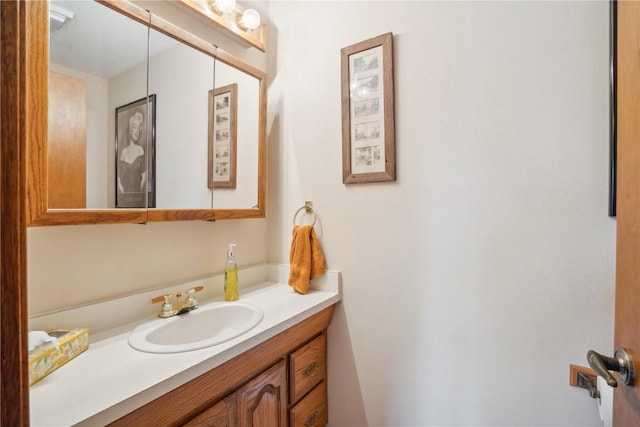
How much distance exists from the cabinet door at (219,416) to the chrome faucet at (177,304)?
392 mm

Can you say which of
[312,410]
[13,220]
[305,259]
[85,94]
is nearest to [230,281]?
[305,259]

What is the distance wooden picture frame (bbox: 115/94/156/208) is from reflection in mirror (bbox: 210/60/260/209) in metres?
0.27

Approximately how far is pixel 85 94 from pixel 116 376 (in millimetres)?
829

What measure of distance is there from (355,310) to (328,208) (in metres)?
0.51

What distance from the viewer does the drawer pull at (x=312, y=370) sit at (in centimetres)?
122

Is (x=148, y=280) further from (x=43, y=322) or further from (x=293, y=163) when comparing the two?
(x=293, y=163)

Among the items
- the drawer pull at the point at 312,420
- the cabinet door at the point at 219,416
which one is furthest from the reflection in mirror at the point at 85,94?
the drawer pull at the point at 312,420

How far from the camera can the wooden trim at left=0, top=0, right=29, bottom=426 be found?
0.33 metres

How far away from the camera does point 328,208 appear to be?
1395mm

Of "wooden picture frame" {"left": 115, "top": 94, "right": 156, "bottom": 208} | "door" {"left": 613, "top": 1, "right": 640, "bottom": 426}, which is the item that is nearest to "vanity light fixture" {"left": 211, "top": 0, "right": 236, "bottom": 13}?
"wooden picture frame" {"left": 115, "top": 94, "right": 156, "bottom": 208}

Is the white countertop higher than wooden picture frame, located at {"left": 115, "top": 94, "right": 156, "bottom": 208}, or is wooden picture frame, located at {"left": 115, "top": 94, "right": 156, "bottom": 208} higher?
wooden picture frame, located at {"left": 115, "top": 94, "right": 156, "bottom": 208}

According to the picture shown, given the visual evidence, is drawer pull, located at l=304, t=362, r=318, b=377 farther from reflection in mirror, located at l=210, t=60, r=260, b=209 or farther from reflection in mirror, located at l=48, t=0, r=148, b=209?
reflection in mirror, located at l=48, t=0, r=148, b=209

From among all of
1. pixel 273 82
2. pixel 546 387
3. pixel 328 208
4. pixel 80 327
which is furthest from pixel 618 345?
pixel 273 82

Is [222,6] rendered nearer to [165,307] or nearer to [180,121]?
[180,121]
